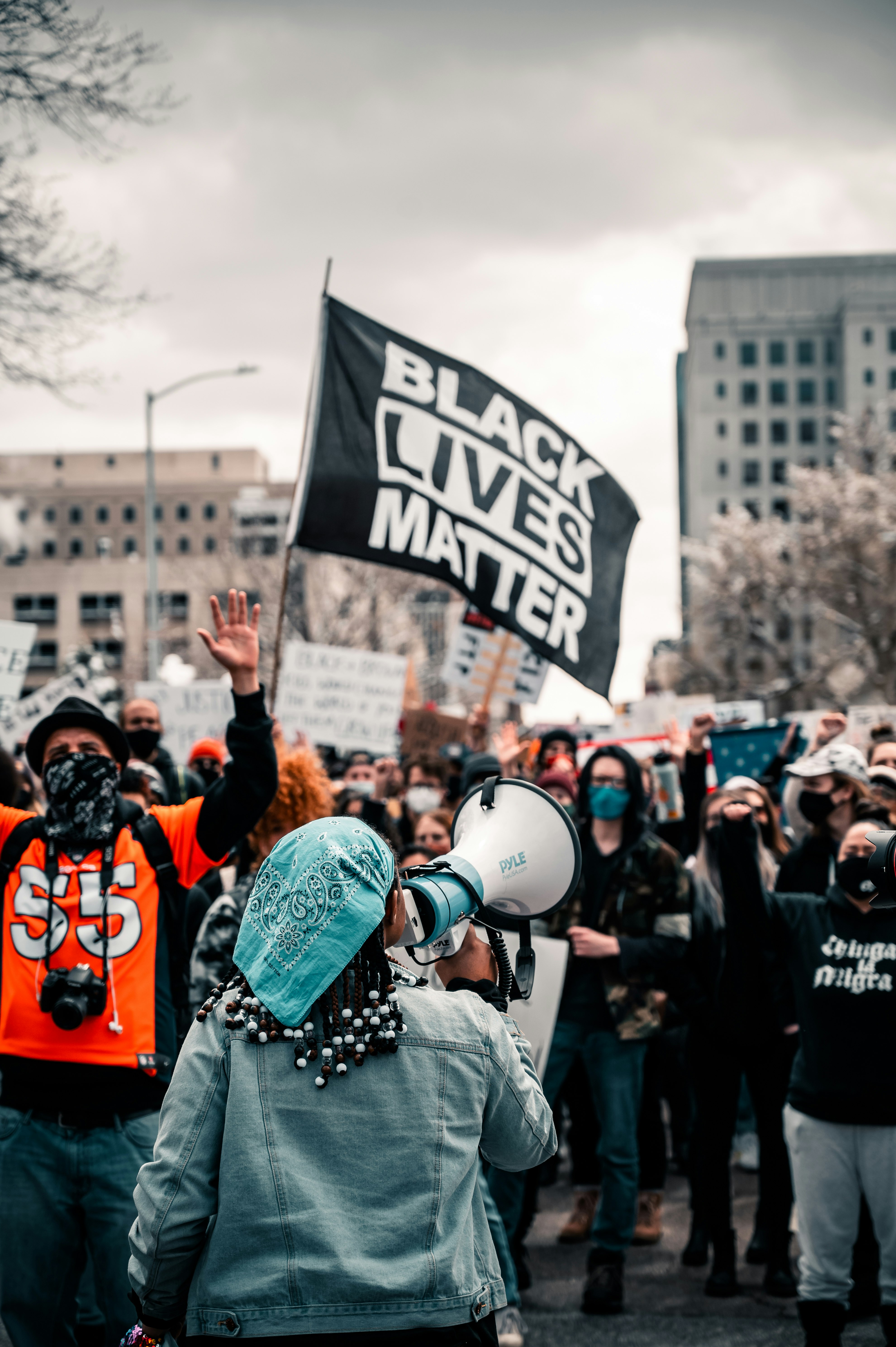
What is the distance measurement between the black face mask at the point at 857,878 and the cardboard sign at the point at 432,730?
690 centimetres

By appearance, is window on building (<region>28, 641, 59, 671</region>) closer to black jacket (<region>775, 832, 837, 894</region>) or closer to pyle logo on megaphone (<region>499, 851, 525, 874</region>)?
black jacket (<region>775, 832, 837, 894</region>)

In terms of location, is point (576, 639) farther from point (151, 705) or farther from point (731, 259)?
point (731, 259)

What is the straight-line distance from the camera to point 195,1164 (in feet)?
6.23

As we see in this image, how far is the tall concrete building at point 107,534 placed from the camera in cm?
7675

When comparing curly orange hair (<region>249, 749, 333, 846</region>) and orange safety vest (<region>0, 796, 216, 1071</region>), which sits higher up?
curly orange hair (<region>249, 749, 333, 846</region>)

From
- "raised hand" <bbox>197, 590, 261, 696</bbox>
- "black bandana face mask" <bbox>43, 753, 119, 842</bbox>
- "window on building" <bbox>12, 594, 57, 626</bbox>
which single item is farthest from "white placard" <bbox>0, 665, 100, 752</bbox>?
"window on building" <bbox>12, 594, 57, 626</bbox>

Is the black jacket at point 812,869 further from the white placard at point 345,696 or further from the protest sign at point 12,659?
the white placard at point 345,696

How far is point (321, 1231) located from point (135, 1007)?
4.49 ft

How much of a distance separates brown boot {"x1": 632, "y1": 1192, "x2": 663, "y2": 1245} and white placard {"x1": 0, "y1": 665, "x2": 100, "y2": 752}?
3.97m

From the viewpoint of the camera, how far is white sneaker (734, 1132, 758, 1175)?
20.9 feet

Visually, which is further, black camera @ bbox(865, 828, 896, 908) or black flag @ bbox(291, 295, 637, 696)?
black flag @ bbox(291, 295, 637, 696)

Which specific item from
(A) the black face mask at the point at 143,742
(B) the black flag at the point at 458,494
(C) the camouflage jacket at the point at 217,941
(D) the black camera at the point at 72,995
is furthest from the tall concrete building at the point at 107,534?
(D) the black camera at the point at 72,995

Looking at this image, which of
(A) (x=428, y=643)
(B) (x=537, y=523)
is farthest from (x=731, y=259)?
(B) (x=537, y=523)

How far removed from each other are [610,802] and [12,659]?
148 inches
